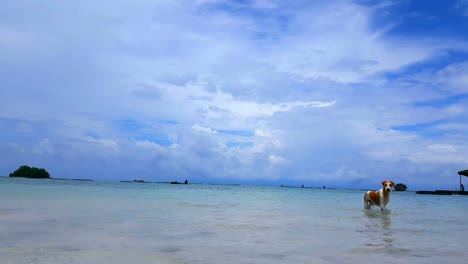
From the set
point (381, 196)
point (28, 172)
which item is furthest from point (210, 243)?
point (28, 172)

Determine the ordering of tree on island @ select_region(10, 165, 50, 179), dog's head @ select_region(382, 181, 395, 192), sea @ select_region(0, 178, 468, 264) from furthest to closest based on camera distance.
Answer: tree on island @ select_region(10, 165, 50, 179), dog's head @ select_region(382, 181, 395, 192), sea @ select_region(0, 178, 468, 264)

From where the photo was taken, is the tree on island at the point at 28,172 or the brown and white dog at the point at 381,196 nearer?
the brown and white dog at the point at 381,196

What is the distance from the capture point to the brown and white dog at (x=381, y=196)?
18078 millimetres

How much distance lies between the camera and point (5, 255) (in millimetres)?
5988

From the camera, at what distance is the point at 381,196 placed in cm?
1814

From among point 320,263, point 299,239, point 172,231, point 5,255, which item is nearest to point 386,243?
point 299,239

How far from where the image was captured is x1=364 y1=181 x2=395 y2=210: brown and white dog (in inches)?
712

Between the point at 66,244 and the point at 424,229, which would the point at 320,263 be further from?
the point at 424,229

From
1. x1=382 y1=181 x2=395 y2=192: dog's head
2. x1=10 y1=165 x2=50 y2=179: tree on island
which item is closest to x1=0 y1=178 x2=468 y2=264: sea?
x1=382 y1=181 x2=395 y2=192: dog's head

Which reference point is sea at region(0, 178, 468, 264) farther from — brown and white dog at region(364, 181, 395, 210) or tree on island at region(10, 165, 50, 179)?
tree on island at region(10, 165, 50, 179)

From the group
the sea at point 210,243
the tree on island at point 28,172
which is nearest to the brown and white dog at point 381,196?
the sea at point 210,243

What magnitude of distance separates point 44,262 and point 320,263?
405cm

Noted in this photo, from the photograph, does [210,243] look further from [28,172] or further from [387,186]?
[28,172]

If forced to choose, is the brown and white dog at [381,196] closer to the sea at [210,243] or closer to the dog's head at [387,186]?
the dog's head at [387,186]
